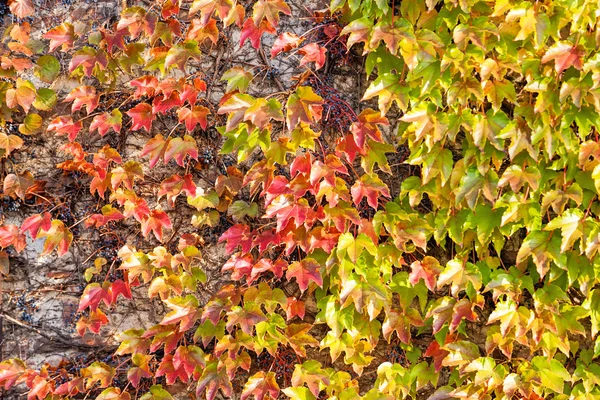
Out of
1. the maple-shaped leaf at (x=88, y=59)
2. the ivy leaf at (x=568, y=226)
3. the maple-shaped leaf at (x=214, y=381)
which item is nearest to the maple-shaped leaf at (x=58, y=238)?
the maple-shaped leaf at (x=88, y=59)

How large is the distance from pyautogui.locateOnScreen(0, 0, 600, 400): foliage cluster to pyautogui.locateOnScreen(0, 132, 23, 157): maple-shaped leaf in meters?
0.01

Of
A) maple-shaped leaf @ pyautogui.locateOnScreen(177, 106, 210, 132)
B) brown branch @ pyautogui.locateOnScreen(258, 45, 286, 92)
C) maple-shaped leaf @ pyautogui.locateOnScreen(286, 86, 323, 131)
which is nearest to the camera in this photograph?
maple-shaped leaf @ pyautogui.locateOnScreen(286, 86, 323, 131)

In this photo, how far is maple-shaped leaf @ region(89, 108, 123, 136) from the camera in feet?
6.90

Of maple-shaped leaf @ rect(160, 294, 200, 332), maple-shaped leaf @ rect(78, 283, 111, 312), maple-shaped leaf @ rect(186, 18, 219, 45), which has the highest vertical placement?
maple-shaped leaf @ rect(186, 18, 219, 45)

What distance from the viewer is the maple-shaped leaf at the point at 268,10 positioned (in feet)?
6.26

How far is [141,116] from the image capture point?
82.3 inches

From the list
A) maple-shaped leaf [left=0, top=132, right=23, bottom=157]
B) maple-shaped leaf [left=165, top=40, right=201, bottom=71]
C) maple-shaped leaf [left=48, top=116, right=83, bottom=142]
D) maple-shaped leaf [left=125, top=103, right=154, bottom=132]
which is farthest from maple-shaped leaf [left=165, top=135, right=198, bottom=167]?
maple-shaped leaf [left=0, top=132, right=23, bottom=157]

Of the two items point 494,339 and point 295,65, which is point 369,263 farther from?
point 295,65

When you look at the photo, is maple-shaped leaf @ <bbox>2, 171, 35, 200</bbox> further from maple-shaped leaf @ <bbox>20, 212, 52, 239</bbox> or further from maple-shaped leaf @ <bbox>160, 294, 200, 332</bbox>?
maple-shaped leaf @ <bbox>160, 294, 200, 332</bbox>

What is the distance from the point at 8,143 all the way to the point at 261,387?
128 centimetres

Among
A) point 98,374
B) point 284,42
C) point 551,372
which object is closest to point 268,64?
point 284,42

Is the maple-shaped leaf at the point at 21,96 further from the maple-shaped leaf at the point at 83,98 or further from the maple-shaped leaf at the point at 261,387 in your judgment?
the maple-shaped leaf at the point at 261,387

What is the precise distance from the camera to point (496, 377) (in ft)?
6.73

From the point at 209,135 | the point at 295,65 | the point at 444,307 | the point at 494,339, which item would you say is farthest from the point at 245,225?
the point at 494,339
